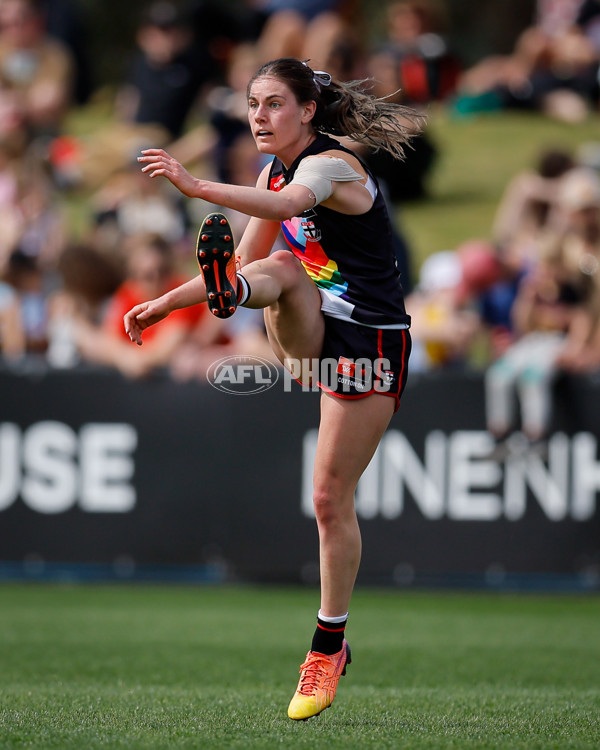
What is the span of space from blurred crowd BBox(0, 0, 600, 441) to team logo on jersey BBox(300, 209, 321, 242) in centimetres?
94

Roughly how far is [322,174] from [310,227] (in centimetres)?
34

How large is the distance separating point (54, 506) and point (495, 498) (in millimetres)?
3277

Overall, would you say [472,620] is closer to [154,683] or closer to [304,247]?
[154,683]

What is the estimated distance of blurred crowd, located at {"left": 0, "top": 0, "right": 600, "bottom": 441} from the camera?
911 cm

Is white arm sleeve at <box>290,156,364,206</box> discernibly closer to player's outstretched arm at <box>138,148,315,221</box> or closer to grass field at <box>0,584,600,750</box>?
player's outstretched arm at <box>138,148,315,221</box>

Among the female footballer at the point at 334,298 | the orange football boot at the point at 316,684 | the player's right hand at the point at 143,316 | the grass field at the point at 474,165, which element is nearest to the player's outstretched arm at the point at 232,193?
the female footballer at the point at 334,298

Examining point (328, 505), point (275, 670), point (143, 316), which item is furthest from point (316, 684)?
point (143, 316)

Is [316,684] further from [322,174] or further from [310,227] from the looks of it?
[322,174]

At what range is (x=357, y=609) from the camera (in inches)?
318

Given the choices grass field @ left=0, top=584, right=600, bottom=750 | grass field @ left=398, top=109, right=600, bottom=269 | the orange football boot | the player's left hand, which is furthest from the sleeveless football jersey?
grass field @ left=398, top=109, right=600, bottom=269

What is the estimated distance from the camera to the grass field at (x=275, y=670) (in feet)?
13.3

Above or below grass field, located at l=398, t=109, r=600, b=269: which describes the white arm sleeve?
below

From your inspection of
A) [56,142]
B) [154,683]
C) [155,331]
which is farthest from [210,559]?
[56,142]

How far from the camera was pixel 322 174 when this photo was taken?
423 cm
